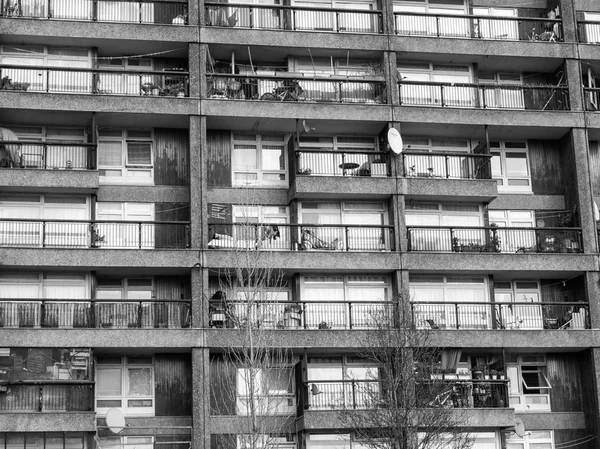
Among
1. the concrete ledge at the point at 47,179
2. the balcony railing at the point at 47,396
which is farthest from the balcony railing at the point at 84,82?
the balcony railing at the point at 47,396

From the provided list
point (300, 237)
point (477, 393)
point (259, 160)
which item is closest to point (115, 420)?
point (300, 237)

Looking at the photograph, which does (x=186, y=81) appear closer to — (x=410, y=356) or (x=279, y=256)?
(x=279, y=256)

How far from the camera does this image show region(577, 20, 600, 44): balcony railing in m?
49.6

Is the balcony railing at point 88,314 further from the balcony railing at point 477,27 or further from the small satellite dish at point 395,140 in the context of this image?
the balcony railing at point 477,27

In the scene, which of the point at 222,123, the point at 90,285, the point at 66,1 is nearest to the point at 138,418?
the point at 90,285

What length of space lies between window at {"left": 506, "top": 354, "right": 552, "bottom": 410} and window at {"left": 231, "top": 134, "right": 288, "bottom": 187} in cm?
1134

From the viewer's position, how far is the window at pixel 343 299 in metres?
45.1

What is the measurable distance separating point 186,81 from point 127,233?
6256 millimetres

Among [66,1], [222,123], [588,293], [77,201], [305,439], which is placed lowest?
[305,439]

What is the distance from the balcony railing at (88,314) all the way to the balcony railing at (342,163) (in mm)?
7409

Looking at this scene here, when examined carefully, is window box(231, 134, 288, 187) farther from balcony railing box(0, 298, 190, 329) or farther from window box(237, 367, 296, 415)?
window box(237, 367, 296, 415)

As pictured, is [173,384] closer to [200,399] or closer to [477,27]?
[200,399]

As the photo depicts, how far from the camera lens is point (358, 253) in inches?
1780

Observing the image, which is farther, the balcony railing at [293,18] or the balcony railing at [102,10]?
the balcony railing at [293,18]
